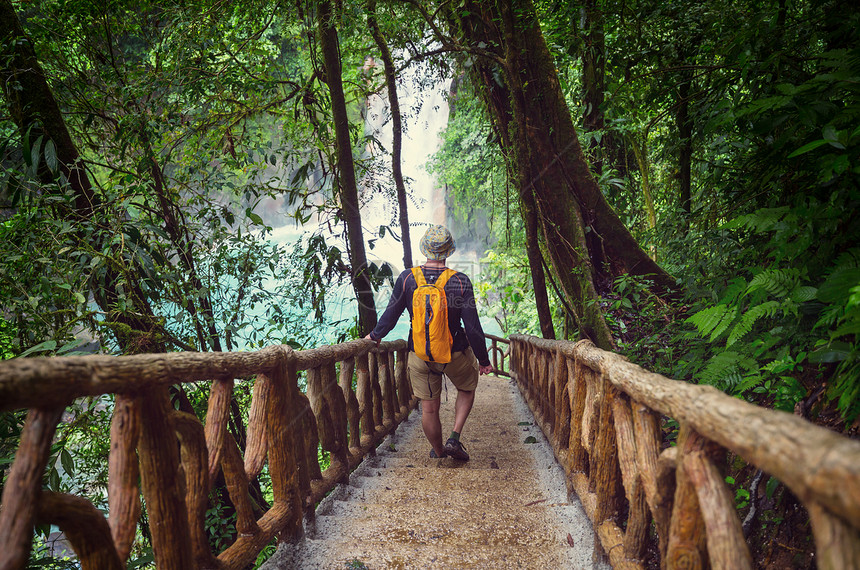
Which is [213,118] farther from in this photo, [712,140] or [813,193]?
[813,193]

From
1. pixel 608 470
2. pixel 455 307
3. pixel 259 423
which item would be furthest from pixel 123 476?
pixel 455 307

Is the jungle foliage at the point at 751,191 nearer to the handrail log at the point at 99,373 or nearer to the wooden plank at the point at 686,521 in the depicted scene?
the wooden plank at the point at 686,521

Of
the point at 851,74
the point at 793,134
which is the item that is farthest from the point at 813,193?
the point at 851,74

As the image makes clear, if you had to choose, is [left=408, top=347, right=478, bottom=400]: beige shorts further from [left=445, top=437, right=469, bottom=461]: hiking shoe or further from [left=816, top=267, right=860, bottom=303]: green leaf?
[left=816, top=267, right=860, bottom=303]: green leaf

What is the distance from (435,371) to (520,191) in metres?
1.96

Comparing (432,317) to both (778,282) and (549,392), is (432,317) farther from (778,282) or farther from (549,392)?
(778,282)

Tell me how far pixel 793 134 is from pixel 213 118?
4375 millimetres

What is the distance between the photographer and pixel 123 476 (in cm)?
136

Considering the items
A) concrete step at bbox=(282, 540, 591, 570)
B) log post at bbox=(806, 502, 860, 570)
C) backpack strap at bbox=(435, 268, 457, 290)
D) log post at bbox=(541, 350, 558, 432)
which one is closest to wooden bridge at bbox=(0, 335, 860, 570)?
log post at bbox=(806, 502, 860, 570)

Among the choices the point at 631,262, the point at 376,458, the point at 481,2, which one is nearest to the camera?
the point at 376,458

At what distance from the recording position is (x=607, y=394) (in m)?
2.16

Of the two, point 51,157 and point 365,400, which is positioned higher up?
point 51,157

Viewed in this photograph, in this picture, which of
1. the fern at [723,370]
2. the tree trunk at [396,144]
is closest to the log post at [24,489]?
the fern at [723,370]

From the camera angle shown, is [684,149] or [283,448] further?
[684,149]
